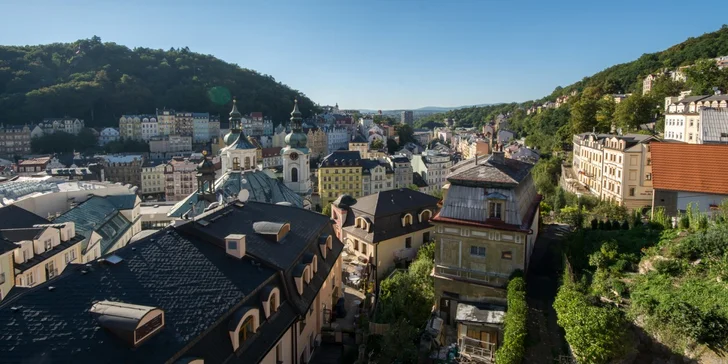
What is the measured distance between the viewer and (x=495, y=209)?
1967cm

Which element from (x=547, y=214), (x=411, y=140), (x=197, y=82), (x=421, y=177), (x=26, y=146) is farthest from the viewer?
(x=197, y=82)

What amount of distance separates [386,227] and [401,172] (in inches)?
2338

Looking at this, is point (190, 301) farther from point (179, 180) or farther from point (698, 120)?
point (179, 180)

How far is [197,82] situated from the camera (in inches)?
6796

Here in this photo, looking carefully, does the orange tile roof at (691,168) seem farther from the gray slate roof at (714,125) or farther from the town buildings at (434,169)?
the town buildings at (434,169)

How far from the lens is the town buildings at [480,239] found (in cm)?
1912

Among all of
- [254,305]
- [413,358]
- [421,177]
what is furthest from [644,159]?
[421,177]

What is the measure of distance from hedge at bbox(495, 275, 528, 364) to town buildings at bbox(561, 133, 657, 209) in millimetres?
24728

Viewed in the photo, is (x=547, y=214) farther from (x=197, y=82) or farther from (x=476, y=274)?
(x=197, y=82)

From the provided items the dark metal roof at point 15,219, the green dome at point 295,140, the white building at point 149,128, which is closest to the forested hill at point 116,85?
the white building at point 149,128

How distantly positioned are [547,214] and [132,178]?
92.2 metres

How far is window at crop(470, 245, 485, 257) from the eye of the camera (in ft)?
64.8

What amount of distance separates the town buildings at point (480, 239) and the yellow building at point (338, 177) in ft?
202

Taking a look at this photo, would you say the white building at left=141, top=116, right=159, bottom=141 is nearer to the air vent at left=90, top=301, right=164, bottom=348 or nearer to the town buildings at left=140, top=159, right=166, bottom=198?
the town buildings at left=140, top=159, right=166, bottom=198
